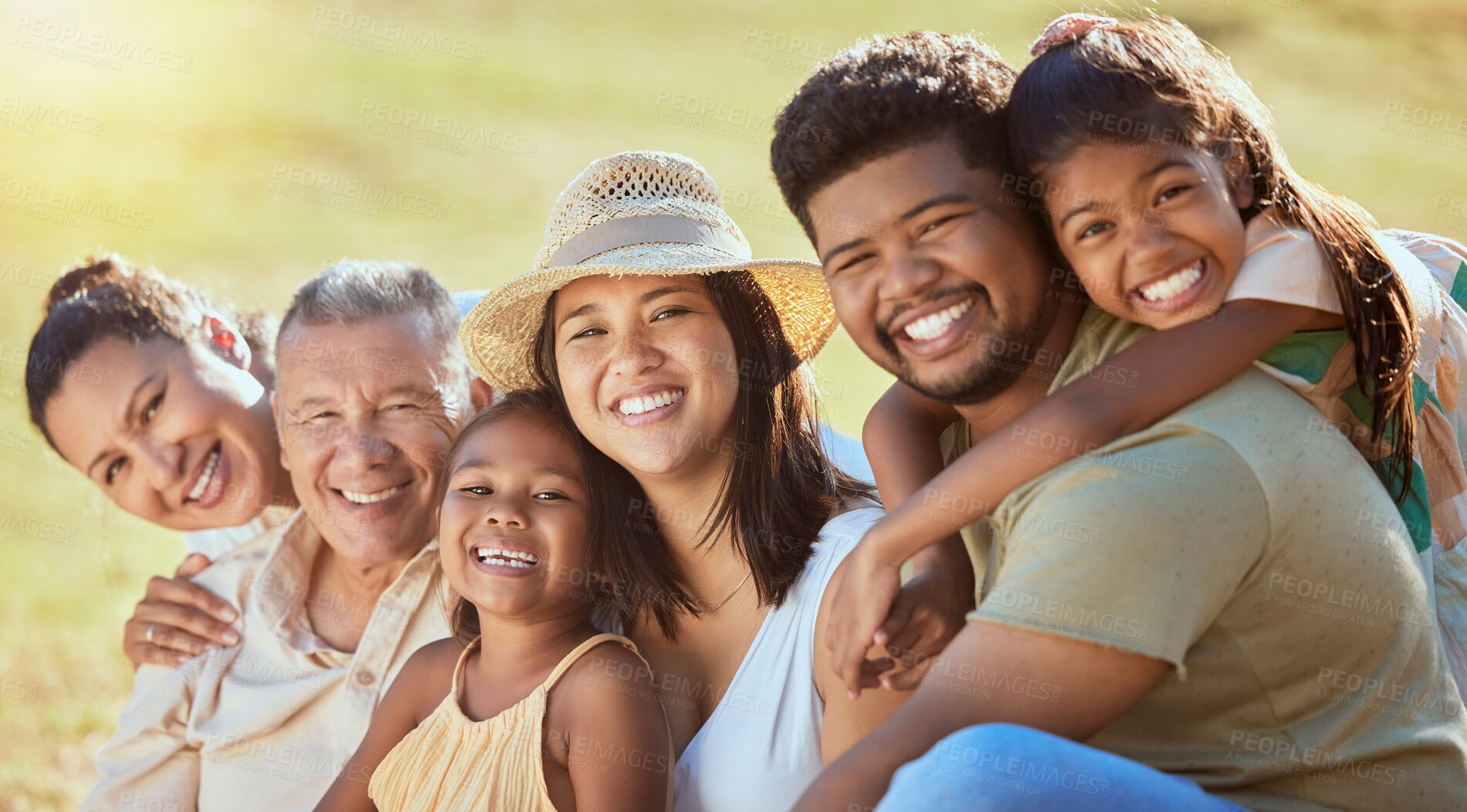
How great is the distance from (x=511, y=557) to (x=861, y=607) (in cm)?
125

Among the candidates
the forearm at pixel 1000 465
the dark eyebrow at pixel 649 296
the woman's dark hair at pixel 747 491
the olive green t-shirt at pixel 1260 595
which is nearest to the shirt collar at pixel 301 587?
the woman's dark hair at pixel 747 491

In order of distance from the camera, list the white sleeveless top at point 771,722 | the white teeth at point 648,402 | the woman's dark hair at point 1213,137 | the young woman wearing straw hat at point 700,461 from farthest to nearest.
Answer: the white teeth at point 648,402, the young woman wearing straw hat at point 700,461, the white sleeveless top at point 771,722, the woman's dark hair at point 1213,137

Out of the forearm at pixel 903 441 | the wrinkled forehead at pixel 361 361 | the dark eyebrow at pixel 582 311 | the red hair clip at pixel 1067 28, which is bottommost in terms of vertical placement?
the forearm at pixel 903 441

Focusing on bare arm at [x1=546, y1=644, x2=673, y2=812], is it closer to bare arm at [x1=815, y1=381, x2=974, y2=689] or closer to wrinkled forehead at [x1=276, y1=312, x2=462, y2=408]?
bare arm at [x1=815, y1=381, x2=974, y2=689]

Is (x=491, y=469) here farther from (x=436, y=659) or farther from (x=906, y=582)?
(x=906, y=582)

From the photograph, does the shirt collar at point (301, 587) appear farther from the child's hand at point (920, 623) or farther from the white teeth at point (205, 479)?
the child's hand at point (920, 623)

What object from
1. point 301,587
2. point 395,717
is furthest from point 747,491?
point 301,587

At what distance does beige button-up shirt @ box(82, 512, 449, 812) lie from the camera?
395 cm

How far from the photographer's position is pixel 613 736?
2992 millimetres

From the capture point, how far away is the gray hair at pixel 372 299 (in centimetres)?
398

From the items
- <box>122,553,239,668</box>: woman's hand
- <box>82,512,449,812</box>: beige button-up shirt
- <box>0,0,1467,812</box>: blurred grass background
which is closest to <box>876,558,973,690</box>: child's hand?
<box>82,512,449,812</box>: beige button-up shirt

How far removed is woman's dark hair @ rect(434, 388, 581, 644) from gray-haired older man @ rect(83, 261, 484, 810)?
1.02 ft

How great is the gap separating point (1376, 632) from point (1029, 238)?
0.97 m

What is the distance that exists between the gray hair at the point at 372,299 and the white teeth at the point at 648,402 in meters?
1.12
